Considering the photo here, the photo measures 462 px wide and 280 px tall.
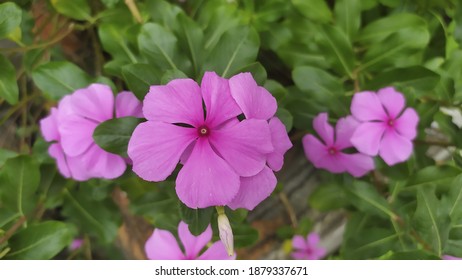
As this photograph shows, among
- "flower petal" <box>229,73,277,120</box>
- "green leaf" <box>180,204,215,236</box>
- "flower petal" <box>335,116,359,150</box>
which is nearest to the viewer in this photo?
"flower petal" <box>229,73,277,120</box>

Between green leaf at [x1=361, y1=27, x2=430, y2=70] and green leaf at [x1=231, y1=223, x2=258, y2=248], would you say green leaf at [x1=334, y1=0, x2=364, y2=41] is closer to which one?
green leaf at [x1=361, y1=27, x2=430, y2=70]

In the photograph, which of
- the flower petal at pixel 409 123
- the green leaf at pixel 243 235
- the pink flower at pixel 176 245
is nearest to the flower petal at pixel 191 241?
the pink flower at pixel 176 245

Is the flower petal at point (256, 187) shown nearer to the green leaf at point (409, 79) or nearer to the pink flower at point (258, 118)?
the pink flower at point (258, 118)

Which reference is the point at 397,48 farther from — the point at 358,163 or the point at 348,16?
the point at 358,163

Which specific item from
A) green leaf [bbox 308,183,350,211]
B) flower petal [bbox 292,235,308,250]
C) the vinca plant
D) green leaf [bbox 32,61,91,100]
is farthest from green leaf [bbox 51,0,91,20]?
flower petal [bbox 292,235,308,250]

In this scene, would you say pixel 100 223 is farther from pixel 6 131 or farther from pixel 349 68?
pixel 349 68
